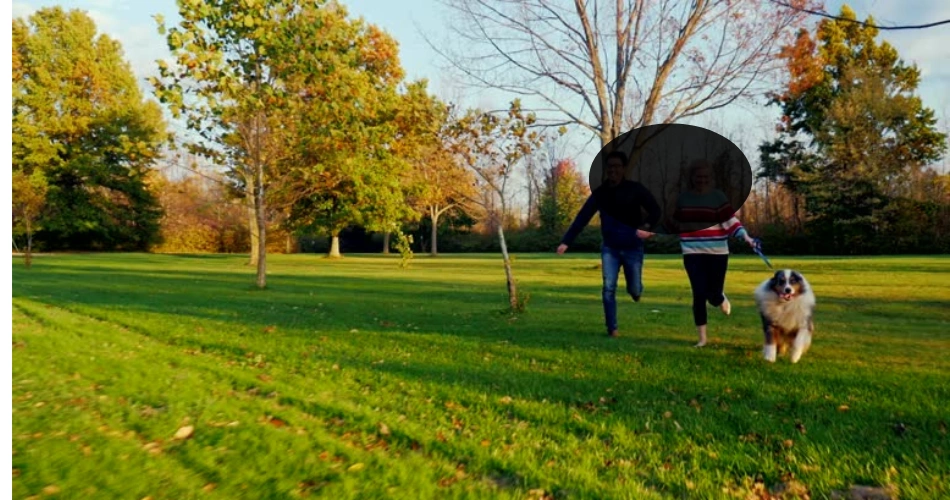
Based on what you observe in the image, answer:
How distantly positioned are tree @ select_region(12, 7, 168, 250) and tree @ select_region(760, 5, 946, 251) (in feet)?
139

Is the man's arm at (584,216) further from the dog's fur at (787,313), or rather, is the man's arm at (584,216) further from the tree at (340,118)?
the tree at (340,118)

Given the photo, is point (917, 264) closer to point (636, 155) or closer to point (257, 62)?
point (636, 155)

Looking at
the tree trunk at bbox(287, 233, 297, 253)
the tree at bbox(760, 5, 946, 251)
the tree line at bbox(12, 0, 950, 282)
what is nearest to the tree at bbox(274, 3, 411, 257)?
the tree line at bbox(12, 0, 950, 282)

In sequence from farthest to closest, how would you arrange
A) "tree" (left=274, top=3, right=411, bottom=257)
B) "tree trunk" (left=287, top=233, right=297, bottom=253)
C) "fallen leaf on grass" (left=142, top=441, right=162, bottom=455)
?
"tree trunk" (left=287, top=233, right=297, bottom=253) < "tree" (left=274, top=3, right=411, bottom=257) < "fallen leaf on grass" (left=142, top=441, right=162, bottom=455)

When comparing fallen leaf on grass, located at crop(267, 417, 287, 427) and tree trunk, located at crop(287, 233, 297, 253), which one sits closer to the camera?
fallen leaf on grass, located at crop(267, 417, 287, 427)

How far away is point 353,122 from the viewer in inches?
678

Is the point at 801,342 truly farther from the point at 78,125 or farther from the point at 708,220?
the point at 78,125

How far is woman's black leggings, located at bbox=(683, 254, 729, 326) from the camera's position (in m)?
7.00

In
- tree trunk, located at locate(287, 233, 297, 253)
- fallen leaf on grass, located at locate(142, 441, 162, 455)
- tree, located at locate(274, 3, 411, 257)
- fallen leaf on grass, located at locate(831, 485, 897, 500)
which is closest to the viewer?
fallen leaf on grass, located at locate(831, 485, 897, 500)

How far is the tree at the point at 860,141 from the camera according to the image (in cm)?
3525

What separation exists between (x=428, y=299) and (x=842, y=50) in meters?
32.2

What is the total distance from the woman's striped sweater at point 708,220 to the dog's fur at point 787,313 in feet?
2.19

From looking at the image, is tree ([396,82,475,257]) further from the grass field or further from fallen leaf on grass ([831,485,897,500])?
fallen leaf on grass ([831,485,897,500])

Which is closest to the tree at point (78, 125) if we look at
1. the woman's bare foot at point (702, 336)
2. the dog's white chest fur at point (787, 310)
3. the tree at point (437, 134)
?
the tree at point (437, 134)
